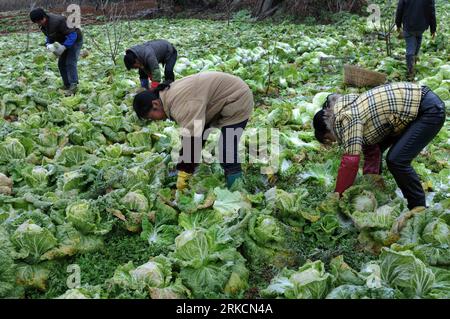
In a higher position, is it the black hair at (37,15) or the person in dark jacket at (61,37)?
the black hair at (37,15)

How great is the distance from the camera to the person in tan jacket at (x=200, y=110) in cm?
379

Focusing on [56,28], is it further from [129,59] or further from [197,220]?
[197,220]

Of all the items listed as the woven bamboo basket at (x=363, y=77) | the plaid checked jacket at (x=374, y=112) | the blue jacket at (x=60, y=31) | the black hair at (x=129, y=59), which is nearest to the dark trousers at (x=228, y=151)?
the plaid checked jacket at (x=374, y=112)

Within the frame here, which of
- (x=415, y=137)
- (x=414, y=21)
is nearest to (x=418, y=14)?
(x=414, y=21)

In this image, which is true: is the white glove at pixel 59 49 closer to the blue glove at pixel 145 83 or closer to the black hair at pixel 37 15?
the black hair at pixel 37 15

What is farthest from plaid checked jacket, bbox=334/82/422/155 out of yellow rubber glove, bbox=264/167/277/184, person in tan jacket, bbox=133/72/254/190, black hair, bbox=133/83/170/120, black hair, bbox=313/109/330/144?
black hair, bbox=133/83/170/120

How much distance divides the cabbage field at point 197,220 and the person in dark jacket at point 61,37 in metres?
1.48

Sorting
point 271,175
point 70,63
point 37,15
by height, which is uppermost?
point 37,15

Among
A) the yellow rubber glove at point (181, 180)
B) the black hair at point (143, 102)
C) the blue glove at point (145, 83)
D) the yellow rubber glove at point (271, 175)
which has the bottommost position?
the yellow rubber glove at point (271, 175)

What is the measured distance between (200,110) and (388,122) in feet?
5.11

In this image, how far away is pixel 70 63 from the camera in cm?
821

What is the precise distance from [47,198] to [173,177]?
1280 mm

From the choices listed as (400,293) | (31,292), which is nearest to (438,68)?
(400,293)
